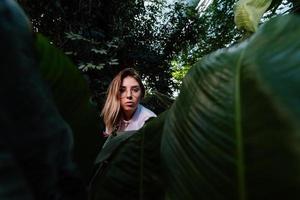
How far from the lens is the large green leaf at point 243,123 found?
367 millimetres

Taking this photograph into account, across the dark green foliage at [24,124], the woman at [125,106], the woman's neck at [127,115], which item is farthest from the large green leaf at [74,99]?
the woman's neck at [127,115]

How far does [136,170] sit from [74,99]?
0.37ft

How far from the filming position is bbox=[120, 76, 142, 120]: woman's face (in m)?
2.25

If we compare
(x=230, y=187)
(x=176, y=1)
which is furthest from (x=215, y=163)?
(x=176, y=1)

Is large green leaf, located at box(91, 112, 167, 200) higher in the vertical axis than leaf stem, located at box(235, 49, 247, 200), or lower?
lower

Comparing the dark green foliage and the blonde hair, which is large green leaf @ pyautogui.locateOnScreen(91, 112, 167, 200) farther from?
the blonde hair

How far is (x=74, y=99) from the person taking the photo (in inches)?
21.5

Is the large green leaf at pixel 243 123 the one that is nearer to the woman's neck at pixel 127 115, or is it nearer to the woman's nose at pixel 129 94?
the woman's neck at pixel 127 115

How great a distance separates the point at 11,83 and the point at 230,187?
0.20m

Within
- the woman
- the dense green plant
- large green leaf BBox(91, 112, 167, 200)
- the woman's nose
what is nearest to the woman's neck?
the woman

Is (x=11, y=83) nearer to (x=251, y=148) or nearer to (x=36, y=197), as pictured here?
(x=36, y=197)

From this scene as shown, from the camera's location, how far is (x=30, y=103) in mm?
365

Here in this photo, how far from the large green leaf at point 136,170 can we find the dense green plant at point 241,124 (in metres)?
0.09

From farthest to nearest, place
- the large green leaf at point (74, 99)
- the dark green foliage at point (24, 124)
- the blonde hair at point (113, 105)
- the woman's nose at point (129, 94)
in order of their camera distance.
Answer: the woman's nose at point (129, 94)
the blonde hair at point (113, 105)
the large green leaf at point (74, 99)
the dark green foliage at point (24, 124)
